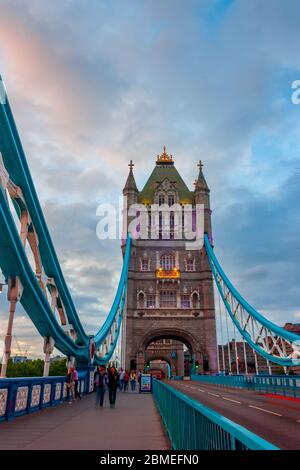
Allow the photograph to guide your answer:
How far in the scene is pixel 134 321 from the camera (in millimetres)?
45156

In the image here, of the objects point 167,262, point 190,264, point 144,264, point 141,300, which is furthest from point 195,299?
point 144,264

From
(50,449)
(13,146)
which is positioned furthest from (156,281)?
(50,449)

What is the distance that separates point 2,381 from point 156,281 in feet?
128

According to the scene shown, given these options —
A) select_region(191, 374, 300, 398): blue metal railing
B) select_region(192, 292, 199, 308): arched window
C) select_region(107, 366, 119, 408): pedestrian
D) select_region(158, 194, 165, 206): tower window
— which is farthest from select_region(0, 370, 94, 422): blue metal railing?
select_region(158, 194, 165, 206): tower window

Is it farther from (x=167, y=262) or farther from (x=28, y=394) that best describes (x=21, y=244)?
(x=167, y=262)

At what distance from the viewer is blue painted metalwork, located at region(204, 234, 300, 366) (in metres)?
28.8

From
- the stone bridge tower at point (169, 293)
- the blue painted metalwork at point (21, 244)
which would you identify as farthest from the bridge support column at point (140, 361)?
the blue painted metalwork at point (21, 244)

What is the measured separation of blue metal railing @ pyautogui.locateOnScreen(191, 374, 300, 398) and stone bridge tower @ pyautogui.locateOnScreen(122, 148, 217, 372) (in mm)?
10389

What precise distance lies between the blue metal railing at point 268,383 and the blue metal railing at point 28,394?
441 inches

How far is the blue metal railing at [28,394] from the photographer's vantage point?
900cm

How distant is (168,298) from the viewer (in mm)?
46781

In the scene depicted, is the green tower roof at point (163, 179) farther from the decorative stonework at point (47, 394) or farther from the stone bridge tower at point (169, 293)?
the decorative stonework at point (47, 394)

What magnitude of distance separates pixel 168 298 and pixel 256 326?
12.5 meters
